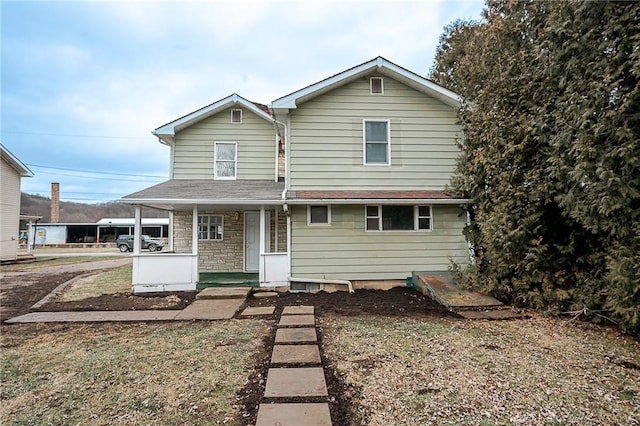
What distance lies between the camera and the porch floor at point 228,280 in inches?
350

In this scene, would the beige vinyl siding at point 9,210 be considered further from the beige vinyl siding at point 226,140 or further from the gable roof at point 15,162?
the beige vinyl siding at point 226,140

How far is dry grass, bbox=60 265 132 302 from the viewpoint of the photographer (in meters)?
8.46

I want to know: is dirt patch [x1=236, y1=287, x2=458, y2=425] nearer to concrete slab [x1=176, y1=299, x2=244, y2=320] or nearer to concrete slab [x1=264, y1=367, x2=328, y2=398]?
concrete slab [x1=264, y1=367, x2=328, y2=398]

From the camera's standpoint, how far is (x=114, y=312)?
21.7ft

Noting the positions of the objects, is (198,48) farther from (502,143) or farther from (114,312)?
(502,143)

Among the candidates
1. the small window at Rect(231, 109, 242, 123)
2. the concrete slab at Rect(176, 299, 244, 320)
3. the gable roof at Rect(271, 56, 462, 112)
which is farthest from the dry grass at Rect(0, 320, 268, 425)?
the small window at Rect(231, 109, 242, 123)

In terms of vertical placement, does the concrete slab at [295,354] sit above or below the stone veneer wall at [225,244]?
below

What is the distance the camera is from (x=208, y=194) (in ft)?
29.4

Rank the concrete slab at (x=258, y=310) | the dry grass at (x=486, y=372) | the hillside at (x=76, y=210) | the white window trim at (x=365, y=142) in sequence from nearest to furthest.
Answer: the dry grass at (x=486, y=372) < the concrete slab at (x=258, y=310) < the white window trim at (x=365, y=142) < the hillside at (x=76, y=210)

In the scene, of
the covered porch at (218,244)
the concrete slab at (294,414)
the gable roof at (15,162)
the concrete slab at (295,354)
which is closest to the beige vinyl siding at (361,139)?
the covered porch at (218,244)

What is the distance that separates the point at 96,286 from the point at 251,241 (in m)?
4.76

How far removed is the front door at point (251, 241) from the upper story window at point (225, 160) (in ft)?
5.19

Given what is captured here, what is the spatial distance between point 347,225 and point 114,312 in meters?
5.62

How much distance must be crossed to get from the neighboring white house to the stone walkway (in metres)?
19.1
